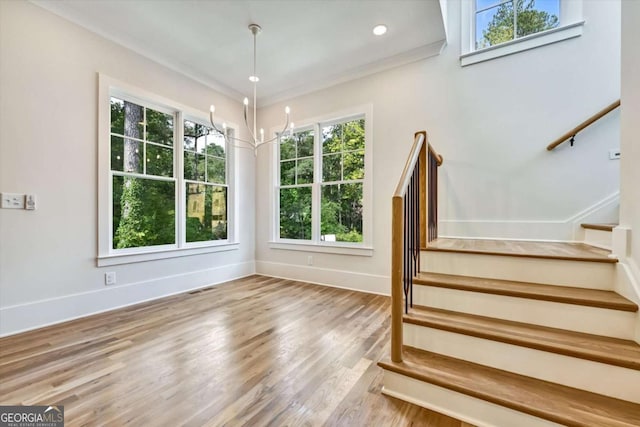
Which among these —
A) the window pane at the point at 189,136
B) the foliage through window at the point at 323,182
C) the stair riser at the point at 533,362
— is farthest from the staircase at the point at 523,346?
the window pane at the point at 189,136

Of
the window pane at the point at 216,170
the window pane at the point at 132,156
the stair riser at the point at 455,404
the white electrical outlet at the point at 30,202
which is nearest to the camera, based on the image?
the stair riser at the point at 455,404

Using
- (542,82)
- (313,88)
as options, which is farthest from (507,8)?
(313,88)

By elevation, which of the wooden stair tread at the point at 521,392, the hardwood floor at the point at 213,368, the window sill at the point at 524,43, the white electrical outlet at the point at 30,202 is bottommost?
the hardwood floor at the point at 213,368

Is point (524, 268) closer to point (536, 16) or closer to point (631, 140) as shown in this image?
point (631, 140)

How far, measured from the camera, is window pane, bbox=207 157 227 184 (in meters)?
4.08

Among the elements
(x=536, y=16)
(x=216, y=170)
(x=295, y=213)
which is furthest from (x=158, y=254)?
(x=536, y=16)

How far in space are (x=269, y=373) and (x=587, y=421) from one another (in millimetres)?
1570

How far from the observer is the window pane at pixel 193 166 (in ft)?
12.4

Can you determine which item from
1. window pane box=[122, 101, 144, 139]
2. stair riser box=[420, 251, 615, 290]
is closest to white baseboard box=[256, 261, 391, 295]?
stair riser box=[420, 251, 615, 290]

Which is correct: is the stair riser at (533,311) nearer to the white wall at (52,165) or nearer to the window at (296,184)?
the window at (296,184)

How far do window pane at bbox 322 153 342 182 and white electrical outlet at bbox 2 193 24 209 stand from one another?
3233 millimetres

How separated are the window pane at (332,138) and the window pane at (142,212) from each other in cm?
223

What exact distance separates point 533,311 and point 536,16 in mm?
3174

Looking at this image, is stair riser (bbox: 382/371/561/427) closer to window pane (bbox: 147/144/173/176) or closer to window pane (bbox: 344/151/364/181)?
window pane (bbox: 344/151/364/181)
